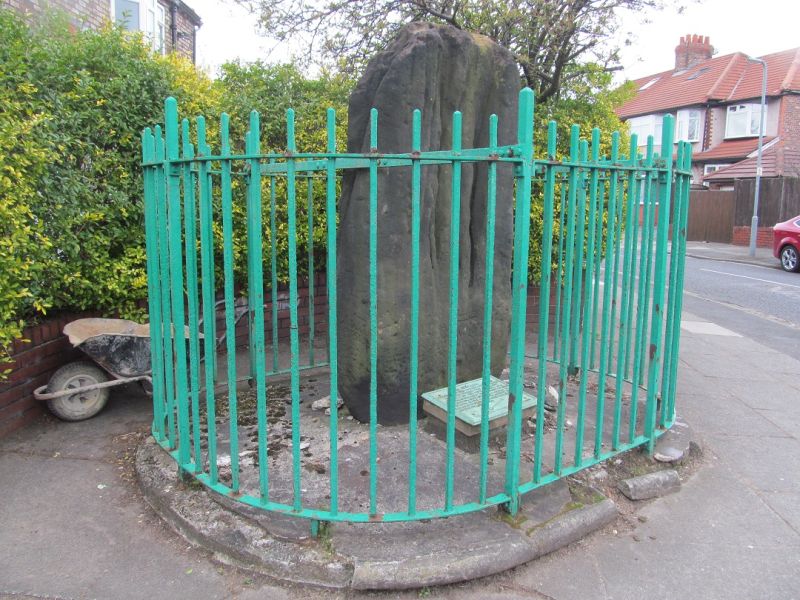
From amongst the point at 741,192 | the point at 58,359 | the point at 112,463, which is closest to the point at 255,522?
the point at 112,463

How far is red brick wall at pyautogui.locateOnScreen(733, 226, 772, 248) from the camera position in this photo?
21.6 metres

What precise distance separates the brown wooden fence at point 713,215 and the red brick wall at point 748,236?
50 cm

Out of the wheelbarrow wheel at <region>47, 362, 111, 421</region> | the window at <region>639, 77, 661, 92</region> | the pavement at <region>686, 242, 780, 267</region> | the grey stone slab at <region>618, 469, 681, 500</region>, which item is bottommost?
the grey stone slab at <region>618, 469, 681, 500</region>

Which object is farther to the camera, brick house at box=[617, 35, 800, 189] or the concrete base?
brick house at box=[617, 35, 800, 189]

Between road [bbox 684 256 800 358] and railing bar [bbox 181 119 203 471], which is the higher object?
railing bar [bbox 181 119 203 471]

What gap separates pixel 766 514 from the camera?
3.09m

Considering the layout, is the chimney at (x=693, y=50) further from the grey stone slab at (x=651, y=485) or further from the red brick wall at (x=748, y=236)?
the grey stone slab at (x=651, y=485)

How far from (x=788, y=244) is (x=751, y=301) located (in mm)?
5840

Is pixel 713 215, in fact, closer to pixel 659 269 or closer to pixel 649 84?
pixel 649 84

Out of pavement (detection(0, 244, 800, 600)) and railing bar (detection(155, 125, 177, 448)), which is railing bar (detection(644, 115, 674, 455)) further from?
railing bar (detection(155, 125, 177, 448))

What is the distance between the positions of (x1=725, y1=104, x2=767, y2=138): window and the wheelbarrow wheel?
30315mm

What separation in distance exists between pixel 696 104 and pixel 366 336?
30.5 metres

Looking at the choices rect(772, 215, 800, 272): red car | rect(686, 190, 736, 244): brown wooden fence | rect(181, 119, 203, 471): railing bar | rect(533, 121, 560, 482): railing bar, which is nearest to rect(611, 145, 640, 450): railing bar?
rect(533, 121, 560, 482): railing bar

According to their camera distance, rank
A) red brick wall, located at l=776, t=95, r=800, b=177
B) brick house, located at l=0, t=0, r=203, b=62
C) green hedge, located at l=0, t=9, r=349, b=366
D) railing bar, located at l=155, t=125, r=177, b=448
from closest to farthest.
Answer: railing bar, located at l=155, t=125, r=177, b=448, green hedge, located at l=0, t=9, r=349, b=366, brick house, located at l=0, t=0, r=203, b=62, red brick wall, located at l=776, t=95, r=800, b=177
